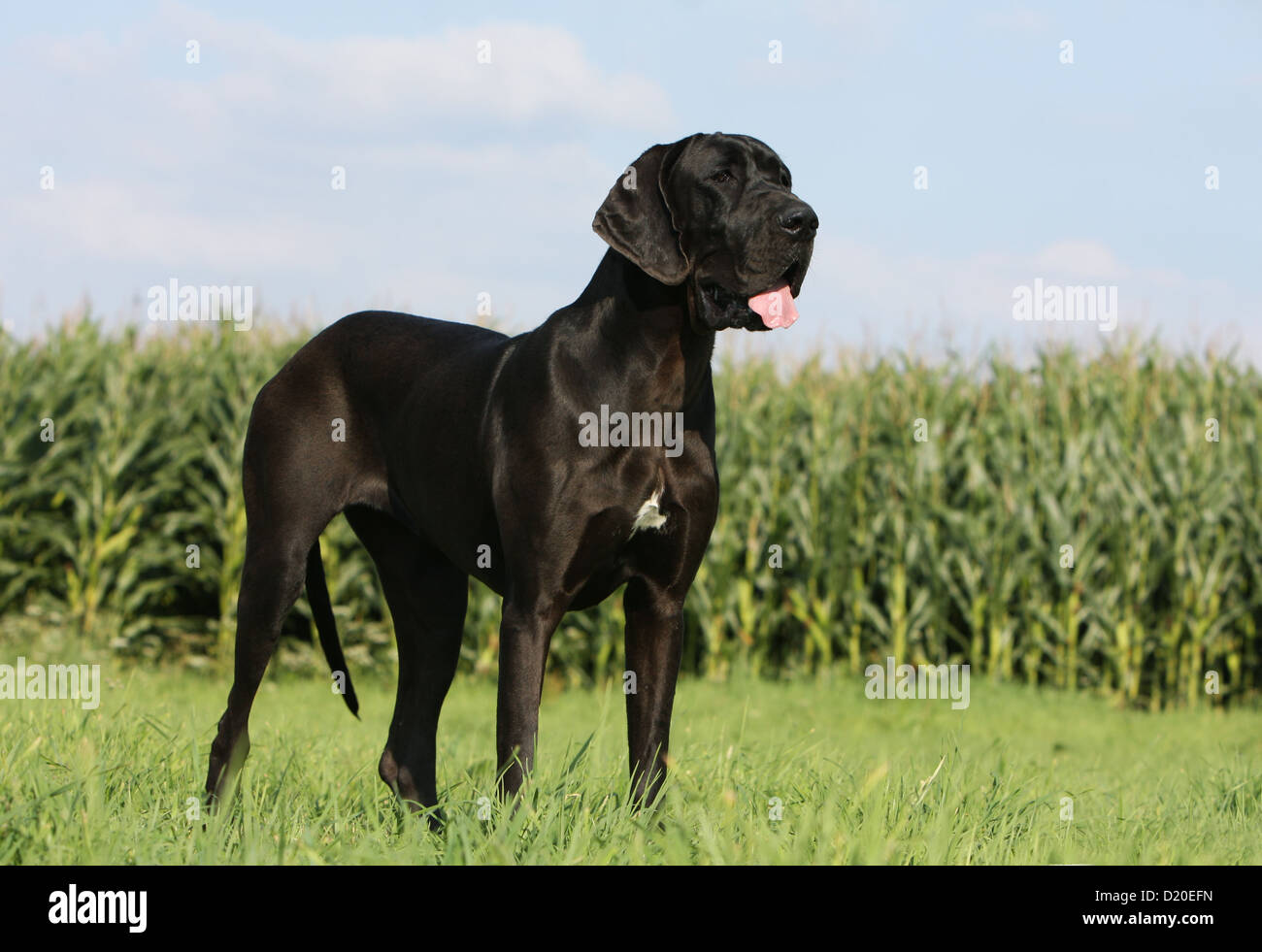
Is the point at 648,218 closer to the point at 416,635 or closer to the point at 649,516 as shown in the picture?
the point at 649,516

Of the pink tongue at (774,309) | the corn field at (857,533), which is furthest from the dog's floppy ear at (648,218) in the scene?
the corn field at (857,533)

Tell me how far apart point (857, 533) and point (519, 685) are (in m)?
7.85

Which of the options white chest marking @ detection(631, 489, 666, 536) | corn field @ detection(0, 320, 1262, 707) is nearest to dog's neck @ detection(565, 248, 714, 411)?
white chest marking @ detection(631, 489, 666, 536)

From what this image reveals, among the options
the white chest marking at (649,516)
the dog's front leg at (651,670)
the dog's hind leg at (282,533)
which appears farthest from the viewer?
the dog's hind leg at (282,533)

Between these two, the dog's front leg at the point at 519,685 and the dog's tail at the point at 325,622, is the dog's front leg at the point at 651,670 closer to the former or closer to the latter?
the dog's front leg at the point at 519,685

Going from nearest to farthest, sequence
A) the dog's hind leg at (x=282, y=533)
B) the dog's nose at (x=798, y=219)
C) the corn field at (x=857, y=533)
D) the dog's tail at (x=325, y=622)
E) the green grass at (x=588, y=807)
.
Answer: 1. the green grass at (x=588, y=807)
2. the dog's nose at (x=798, y=219)
3. the dog's hind leg at (x=282, y=533)
4. the dog's tail at (x=325, y=622)
5. the corn field at (x=857, y=533)

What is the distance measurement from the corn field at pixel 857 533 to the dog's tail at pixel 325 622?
5.96m

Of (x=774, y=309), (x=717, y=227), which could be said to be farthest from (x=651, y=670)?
(x=717, y=227)

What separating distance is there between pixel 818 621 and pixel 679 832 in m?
8.08

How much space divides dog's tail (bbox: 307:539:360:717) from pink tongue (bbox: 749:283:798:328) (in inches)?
81.6

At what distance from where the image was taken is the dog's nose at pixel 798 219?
3621 mm

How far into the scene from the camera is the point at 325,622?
495 centimetres

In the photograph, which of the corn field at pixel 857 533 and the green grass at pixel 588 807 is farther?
the corn field at pixel 857 533
